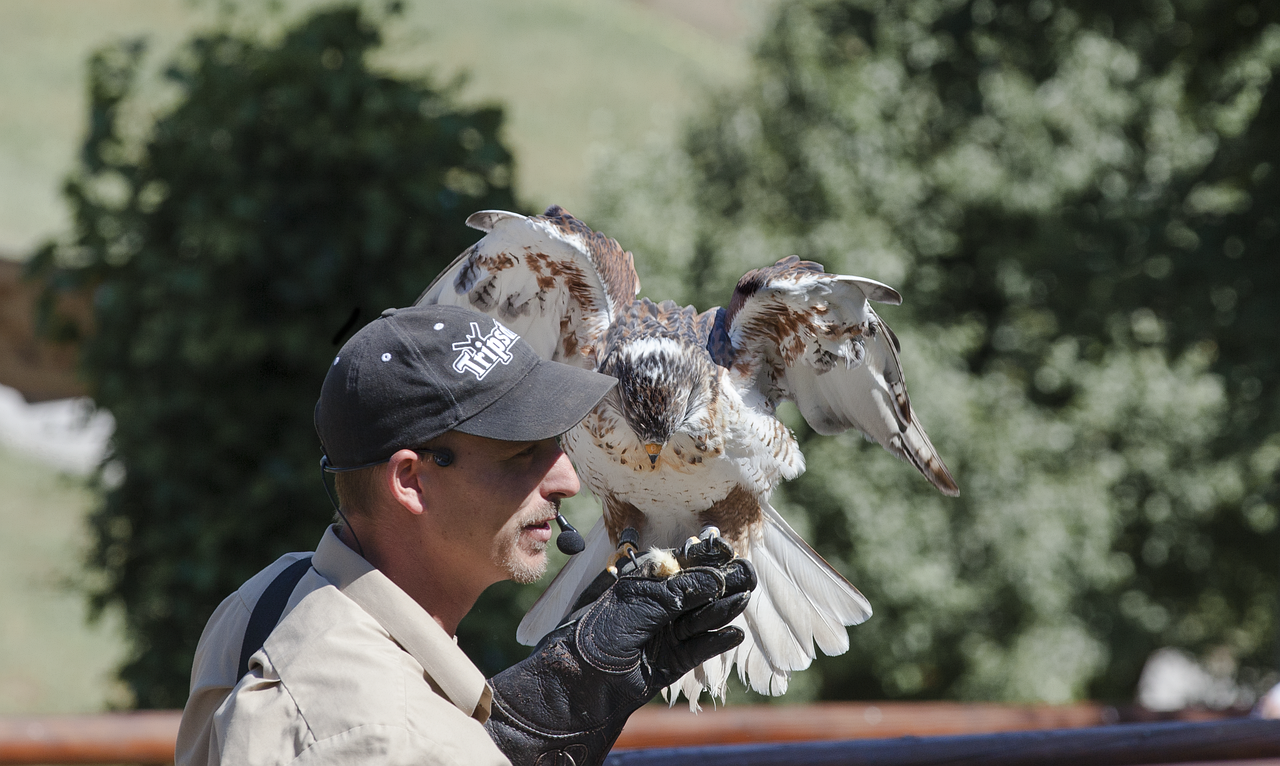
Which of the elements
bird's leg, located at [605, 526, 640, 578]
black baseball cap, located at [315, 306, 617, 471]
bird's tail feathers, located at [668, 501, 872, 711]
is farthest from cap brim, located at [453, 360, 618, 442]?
bird's tail feathers, located at [668, 501, 872, 711]

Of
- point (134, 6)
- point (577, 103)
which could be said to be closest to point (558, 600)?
point (577, 103)

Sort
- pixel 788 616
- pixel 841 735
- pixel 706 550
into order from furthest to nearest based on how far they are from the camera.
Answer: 1. pixel 841 735
2. pixel 788 616
3. pixel 706 550

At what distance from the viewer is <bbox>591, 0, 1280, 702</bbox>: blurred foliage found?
25.8 feet

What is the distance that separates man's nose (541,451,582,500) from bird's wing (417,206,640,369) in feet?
2.95

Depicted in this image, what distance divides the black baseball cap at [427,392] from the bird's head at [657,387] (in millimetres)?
793

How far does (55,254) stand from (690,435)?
11.4 feet

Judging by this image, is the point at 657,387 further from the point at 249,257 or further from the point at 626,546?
the point at 249,257

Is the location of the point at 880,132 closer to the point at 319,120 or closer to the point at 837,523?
the point at 837,523

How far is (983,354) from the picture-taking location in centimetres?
923

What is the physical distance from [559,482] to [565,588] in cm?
114

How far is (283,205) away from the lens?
418cm

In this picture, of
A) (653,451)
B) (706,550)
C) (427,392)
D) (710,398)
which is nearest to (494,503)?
(427,392)

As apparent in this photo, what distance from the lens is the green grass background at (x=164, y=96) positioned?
9562 millimetres

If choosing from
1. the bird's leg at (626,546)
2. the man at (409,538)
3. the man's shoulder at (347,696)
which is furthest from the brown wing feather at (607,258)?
the man's shoulder at (347,696)
